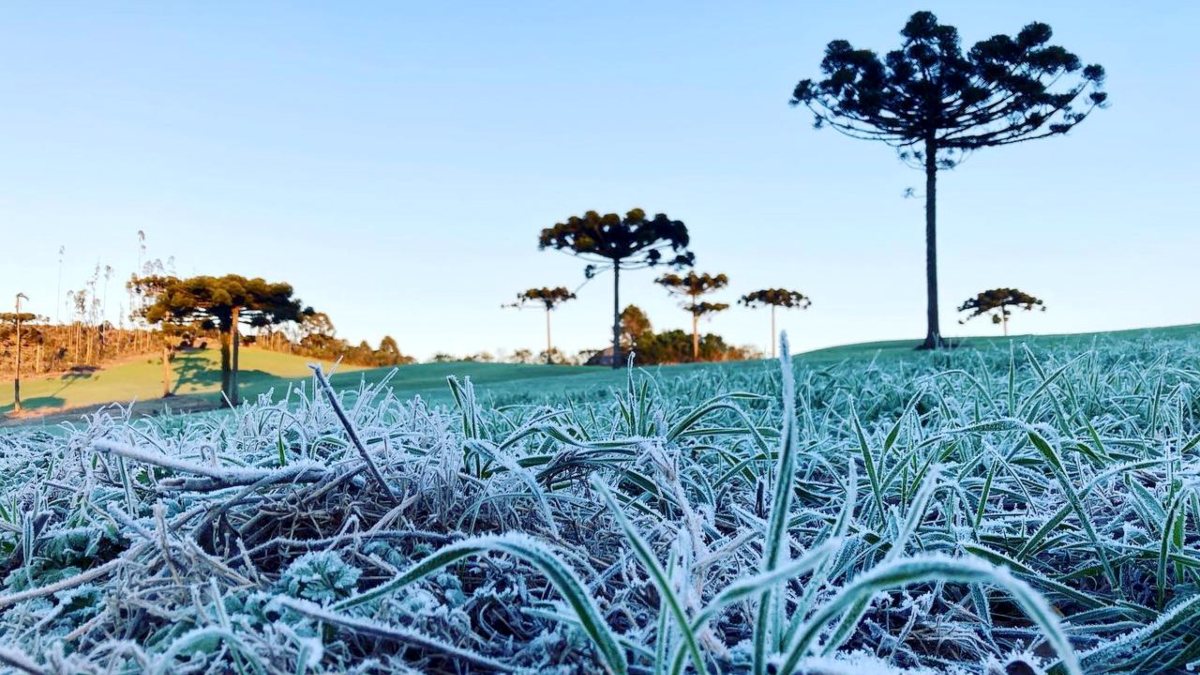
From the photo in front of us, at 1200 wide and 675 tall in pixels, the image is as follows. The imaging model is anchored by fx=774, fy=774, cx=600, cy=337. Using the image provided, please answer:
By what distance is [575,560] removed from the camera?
0.90 meters

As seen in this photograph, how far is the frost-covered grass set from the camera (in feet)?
1.92

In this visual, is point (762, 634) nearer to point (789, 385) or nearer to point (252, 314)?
point (789, 385)

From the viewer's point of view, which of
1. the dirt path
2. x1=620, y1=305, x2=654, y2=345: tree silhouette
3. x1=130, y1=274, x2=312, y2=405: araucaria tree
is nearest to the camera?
the dirt path

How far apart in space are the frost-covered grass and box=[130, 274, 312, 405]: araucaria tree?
25104mm

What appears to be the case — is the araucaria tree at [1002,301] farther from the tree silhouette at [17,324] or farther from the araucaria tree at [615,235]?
the tree silhouette at [17,324]

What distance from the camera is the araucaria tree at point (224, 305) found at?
81.4 feet

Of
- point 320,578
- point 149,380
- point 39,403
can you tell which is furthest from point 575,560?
point 149,380

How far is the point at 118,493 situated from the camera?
117cm

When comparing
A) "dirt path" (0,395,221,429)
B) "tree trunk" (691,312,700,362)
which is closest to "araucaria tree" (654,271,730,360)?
"tree trunk" (691,312,700,362)

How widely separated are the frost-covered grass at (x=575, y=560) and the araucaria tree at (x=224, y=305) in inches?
988

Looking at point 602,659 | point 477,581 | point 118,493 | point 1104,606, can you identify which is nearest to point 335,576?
point 477,581

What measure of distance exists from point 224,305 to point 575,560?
27609mm

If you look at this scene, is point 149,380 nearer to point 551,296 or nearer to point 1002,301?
point 551,296

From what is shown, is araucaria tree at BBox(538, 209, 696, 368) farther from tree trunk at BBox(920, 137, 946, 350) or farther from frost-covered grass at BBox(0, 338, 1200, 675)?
frost-covered grass at BBox(0, 338, 1200, 675)
